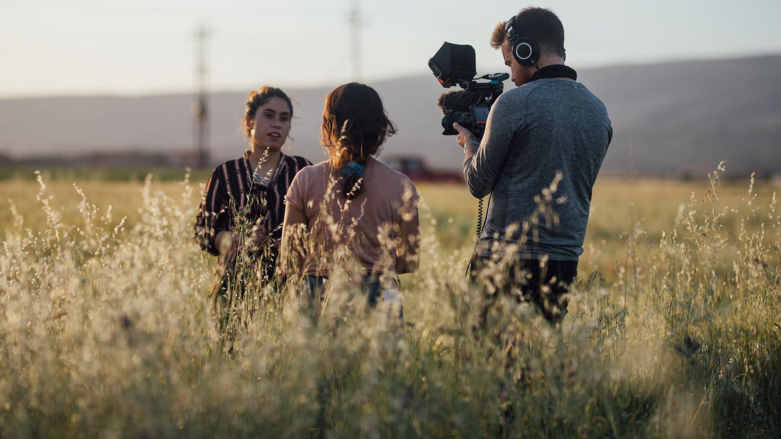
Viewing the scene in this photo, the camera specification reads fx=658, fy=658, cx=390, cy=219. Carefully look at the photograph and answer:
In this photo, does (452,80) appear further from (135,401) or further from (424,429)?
(135,401)

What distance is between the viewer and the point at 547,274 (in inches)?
131

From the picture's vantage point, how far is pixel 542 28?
3291mm

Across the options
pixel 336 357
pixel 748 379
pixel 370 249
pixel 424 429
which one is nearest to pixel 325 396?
pixel 336 357

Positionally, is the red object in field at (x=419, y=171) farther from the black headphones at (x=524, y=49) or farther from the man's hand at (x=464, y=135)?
the black headphones at (x=524, y=49)

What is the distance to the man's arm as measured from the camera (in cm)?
316

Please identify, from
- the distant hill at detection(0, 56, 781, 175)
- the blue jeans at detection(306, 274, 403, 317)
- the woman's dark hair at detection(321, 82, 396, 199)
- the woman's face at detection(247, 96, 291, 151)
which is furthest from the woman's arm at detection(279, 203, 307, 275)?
the distant hill at detection(0, 56, 781, 175)

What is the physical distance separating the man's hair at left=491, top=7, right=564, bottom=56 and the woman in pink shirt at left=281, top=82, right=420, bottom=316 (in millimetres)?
820

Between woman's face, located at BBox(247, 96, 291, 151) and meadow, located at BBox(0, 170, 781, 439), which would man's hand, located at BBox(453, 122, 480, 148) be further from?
woman's face, located at BBox(247, 96, 291, 151)

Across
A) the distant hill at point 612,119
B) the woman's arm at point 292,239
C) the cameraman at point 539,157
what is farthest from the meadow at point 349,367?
the distant hill at point 612,119

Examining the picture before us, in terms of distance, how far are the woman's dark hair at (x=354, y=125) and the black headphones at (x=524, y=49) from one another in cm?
74

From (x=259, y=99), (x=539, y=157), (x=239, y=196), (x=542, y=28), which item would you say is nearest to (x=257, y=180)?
(x=239, y=196)

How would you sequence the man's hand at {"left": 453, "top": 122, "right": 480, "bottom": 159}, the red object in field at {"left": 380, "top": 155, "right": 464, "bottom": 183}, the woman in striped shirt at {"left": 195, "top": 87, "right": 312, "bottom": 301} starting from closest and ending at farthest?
the man's hand at {"left": 453, "top": 122, "right": 480, "bottom": 159}
the woman in striped shirt at {"left": 195, "top": 87, "right": 312, "bottom": 301}
the red object in field at {"left": 380, "top": 155, "right": 464, "bottom": 183}

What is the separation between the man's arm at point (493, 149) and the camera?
10.4 feet

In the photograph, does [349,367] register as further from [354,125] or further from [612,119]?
[612,119]
